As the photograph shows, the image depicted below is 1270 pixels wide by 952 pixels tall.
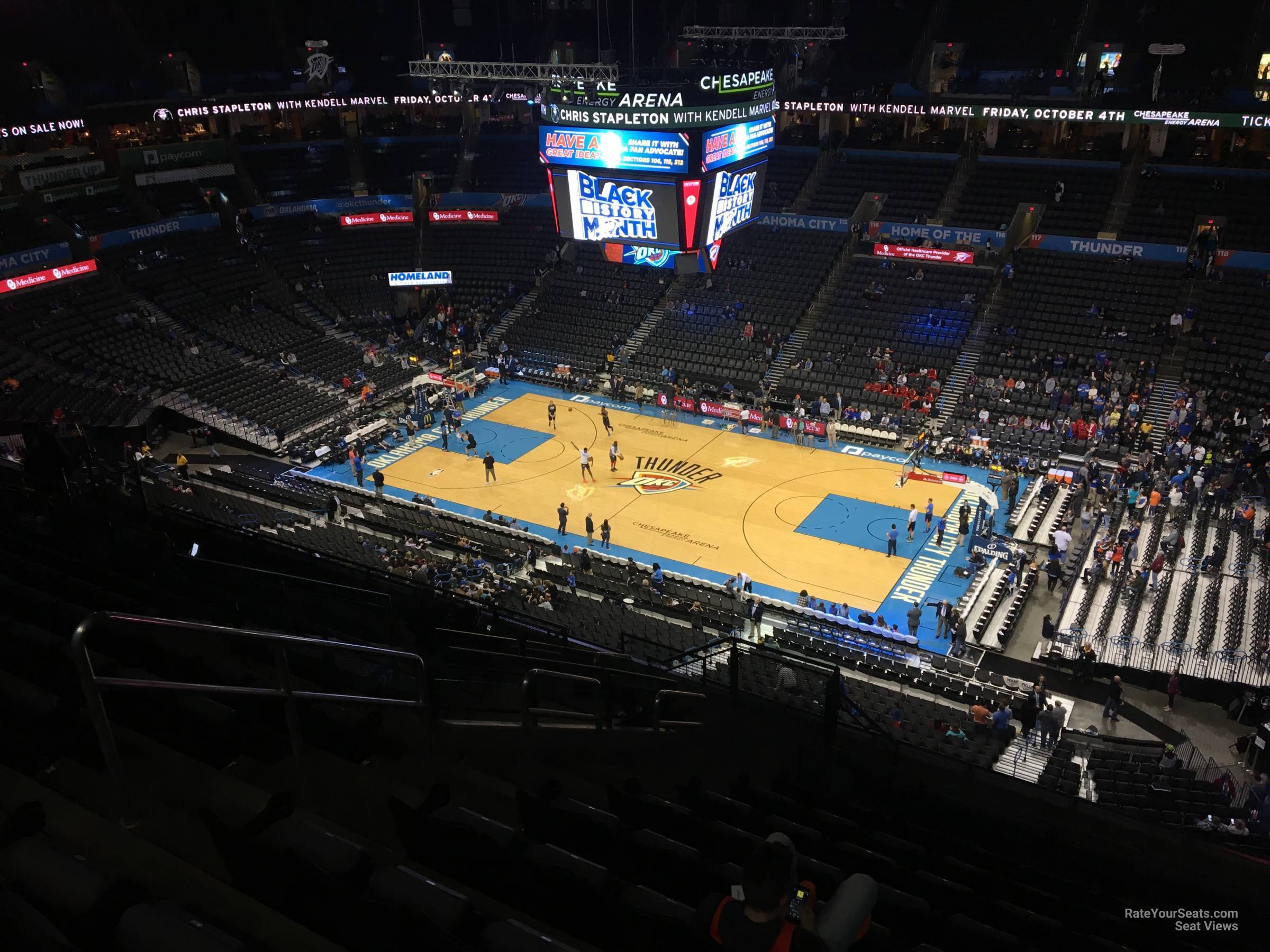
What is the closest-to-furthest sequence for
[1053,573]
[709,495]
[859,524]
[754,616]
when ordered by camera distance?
[754,616] → [1053,573] → [859,524] → [709,495]

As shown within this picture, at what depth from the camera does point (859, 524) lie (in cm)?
3170

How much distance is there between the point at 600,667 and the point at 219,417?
33062 mm

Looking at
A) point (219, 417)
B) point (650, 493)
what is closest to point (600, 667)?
point (650, 493)

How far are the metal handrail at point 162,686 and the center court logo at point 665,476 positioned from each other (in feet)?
89.7

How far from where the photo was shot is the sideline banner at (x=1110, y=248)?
131 ft

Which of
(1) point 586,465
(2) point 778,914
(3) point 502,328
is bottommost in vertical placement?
(1) point 586,465

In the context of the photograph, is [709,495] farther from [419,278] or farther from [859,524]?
[419,278]

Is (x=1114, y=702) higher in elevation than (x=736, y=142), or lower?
lower

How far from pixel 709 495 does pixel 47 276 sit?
3085 cm

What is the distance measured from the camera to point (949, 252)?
142 feet

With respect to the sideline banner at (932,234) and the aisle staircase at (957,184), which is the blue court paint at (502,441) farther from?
the aisle staircase at (957,184)

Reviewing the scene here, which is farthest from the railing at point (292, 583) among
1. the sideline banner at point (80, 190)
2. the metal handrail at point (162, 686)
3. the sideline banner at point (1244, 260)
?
the sideline banner at point (80, 190)

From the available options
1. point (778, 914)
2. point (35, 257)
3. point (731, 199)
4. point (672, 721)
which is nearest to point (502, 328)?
point (731, 199)

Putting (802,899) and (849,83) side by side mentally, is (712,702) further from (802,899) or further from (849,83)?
(849,83)
